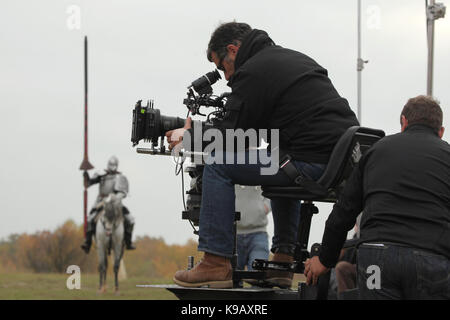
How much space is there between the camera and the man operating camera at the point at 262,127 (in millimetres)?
4125

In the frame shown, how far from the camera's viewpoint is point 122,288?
59.1 ft

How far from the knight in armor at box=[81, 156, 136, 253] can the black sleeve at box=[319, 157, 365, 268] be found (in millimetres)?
13830

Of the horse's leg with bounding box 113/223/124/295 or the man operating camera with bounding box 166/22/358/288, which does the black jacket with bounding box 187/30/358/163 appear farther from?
the horse's leg with bounding box 113/223/124/295

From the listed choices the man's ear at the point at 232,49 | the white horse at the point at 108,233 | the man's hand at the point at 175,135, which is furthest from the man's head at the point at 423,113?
the white horse at the point at 108,233

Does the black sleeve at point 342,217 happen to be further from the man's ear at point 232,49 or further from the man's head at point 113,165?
the man's head at point 113,165

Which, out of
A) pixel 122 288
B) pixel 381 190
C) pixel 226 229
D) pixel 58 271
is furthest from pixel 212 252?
pixel 58 271

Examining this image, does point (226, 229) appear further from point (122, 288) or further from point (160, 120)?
point (122, 288)

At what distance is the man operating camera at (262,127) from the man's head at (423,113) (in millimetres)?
407

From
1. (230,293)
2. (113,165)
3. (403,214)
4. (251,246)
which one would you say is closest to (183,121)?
(230,293)

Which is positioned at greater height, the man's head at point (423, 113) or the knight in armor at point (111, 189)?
the man's head at point (423, 113)

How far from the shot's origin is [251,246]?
8.21m

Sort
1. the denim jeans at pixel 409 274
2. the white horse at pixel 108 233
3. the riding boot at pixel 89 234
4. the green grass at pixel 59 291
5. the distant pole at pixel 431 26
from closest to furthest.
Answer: the denim jeans at pixel 409 274 → the distant pole at pixel 431 26 → the green grass at pixel 59 291 → the white horse at pixel 108 233 → the riding boot at pixel 89 234

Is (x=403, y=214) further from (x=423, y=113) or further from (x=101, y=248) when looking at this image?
(x=101, y=248)

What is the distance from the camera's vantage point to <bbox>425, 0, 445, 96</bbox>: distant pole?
21.8 ft
